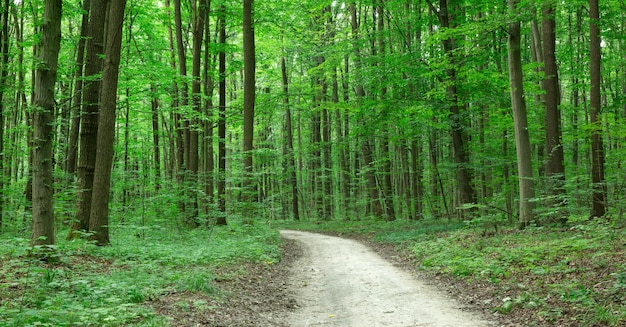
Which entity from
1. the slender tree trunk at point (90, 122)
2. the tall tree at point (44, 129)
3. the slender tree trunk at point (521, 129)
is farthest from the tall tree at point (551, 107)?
the tall tree at point (44, 129)

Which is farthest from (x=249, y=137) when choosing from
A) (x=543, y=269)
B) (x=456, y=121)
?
(x=543, y=269)

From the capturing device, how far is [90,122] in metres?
9.95

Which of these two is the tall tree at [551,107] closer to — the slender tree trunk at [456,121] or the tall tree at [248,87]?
the slender tree trunk at [456,121]

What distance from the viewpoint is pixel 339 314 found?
20.6 feet

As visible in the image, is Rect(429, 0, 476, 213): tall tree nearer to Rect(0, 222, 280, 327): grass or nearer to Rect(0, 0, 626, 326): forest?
Rect(0, 0, 626, 326): forest

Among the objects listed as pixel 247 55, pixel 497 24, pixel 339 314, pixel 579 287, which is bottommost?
pixel 339 314

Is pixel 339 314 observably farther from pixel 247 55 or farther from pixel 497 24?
pixel 247 55

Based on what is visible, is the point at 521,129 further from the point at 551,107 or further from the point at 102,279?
the point at 102,279

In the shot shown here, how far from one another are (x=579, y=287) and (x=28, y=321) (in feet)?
23.0

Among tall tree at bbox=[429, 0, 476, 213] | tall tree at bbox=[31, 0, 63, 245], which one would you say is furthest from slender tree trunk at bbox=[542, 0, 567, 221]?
tall tree at bbox=[31, 0, 63, 245]

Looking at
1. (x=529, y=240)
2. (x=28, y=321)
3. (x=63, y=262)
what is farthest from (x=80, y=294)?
(x=529, y=240)

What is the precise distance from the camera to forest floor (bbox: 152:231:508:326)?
18.7 ft

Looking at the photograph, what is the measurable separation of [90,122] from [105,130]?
0.90 meters

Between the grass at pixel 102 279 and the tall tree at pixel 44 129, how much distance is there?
0.49m
